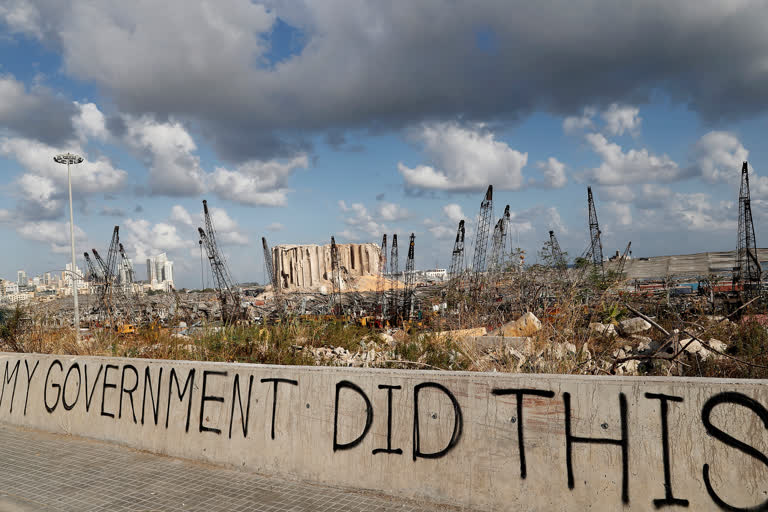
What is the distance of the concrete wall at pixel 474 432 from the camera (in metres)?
3.82

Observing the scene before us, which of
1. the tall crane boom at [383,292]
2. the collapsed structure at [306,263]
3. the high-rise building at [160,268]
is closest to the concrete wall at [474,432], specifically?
the tall crane boom at [383,292]

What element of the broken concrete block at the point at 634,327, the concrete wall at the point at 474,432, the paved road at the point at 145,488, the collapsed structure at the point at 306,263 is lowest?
the paved road at the point at 145,488

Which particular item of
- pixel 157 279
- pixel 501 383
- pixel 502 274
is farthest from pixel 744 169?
pixel 157 279

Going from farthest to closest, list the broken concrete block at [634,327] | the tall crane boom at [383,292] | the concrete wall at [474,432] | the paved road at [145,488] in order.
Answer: the tall crane boom at [383,292] < the broken concrete block at [634,327] < the paved road at [145,488] < the concrete wall at [474,432]

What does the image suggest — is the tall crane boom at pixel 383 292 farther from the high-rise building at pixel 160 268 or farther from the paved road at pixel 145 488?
the high-rise building at pixel 160 268

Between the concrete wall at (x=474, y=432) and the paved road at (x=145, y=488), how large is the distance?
0.18 metres

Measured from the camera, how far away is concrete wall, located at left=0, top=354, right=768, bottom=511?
3.82 m

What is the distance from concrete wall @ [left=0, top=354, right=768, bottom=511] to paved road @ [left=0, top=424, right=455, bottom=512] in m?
0.18

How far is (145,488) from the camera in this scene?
527 cm

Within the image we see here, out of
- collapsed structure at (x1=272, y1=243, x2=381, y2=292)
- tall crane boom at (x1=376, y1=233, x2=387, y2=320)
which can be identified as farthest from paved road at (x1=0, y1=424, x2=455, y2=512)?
collapsed structure at (x1=272, y1=243, x2=381, y2=292)

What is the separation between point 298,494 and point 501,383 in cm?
217

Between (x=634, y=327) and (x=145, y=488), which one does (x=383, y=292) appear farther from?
(x=145, y=488)

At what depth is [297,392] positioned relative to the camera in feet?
17.9

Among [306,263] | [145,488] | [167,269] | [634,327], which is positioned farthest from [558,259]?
[167,269]
